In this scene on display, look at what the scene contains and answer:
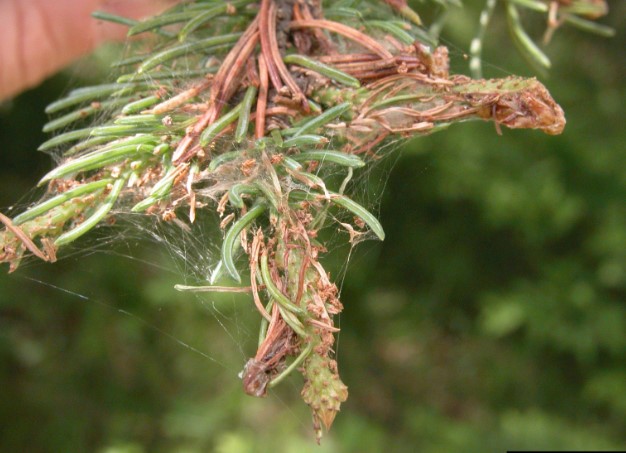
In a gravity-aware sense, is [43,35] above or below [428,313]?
above

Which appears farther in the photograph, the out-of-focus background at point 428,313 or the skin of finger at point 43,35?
the out-of-focus background at point 428,313

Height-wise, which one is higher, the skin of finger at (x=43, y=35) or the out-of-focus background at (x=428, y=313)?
the skin of finger at (x=43, y=35)

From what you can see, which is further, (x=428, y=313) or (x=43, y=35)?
(x=428, y=313)

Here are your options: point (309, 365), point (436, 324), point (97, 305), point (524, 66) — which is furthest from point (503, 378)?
point (309, 365)

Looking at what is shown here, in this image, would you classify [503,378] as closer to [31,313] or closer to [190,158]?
[31,313]
